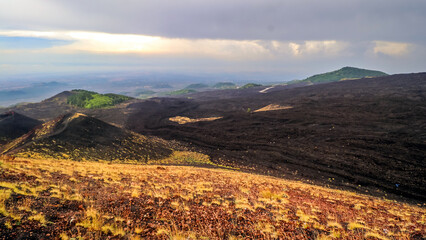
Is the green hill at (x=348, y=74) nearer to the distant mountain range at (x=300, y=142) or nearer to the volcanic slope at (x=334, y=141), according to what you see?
the volcanic slope at (x=334, y=141)

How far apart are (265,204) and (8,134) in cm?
4431

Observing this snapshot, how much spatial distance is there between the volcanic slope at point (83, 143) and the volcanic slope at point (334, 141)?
10373 mm

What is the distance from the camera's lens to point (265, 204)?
9.89m

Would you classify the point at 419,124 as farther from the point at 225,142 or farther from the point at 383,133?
the point at 225,142

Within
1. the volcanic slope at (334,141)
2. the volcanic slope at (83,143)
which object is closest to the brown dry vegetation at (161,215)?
the volcanic slope at (83,143)

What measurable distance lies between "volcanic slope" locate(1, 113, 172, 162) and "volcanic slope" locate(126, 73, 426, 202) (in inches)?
408

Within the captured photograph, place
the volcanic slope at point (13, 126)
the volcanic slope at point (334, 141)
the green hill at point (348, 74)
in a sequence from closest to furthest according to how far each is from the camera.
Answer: the volcanic slope at point (334, 141), the volcanic slope at point (13, 126), the green hill at point (348, 74)

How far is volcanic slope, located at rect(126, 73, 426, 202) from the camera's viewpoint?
22184 millimetres

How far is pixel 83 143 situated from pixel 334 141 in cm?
3801

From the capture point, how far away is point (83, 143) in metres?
25.5

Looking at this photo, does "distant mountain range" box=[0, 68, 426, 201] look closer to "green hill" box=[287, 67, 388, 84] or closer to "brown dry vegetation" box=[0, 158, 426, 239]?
"brown dry vegetation" box=[0, 158, 426, 239]

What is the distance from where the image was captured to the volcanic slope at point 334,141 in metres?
22.2

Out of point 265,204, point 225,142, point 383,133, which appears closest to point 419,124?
point 383,133

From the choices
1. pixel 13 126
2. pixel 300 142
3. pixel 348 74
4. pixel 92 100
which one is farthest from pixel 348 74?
pixel 13 126
